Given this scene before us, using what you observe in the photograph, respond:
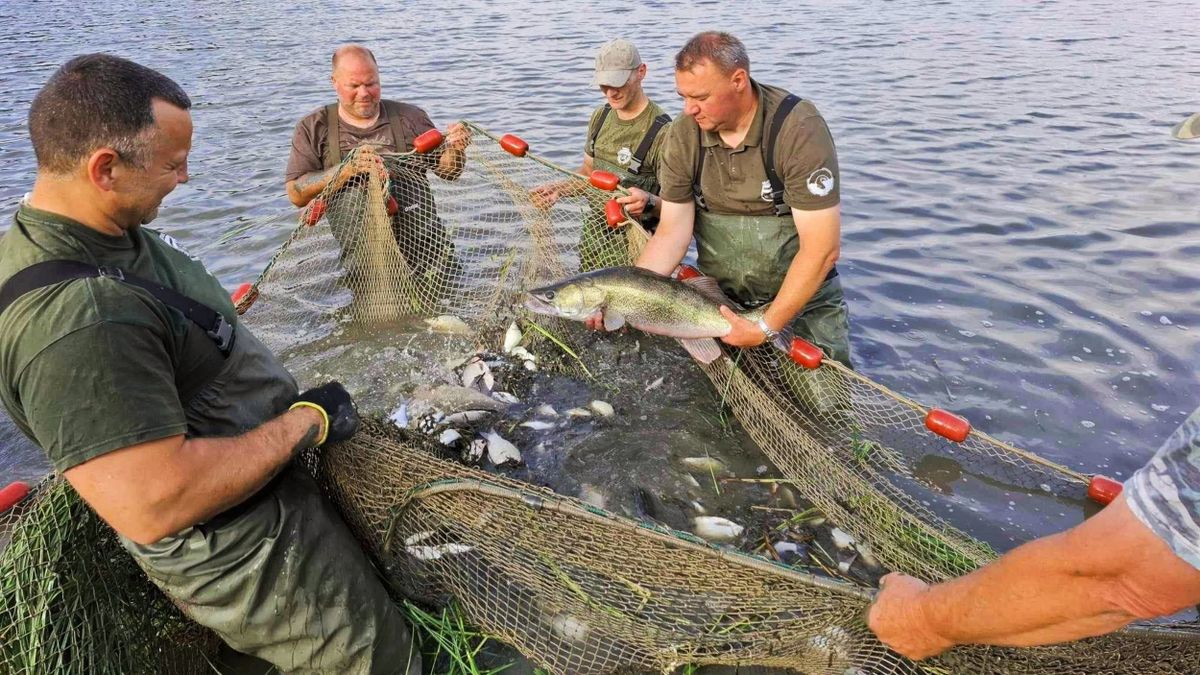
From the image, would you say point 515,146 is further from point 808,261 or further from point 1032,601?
point 1032,601

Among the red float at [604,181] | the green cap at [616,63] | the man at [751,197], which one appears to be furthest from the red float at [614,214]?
the green cap at [616,63]

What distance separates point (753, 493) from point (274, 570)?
2536mm

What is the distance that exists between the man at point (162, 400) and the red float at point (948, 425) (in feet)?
8.60

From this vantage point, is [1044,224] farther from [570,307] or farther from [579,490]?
[579,490]

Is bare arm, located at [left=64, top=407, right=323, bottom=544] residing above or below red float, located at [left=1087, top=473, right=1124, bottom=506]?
above

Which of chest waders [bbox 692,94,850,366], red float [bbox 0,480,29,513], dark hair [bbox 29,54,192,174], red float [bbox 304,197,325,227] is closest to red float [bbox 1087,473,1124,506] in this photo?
chest waders [bbox 692,94,850,366]

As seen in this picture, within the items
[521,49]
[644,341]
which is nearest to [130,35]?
[521,49]

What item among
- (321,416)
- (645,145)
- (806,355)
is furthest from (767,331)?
(321,416)

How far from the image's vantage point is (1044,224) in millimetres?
7887

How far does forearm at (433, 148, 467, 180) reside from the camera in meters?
5.93

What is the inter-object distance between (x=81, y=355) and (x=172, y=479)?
1.44 feet

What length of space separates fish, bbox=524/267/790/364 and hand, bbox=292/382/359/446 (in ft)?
6.63

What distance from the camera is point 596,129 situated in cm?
686

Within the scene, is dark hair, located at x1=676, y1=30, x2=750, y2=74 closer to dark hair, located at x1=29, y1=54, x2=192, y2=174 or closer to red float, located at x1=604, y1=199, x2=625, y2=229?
red float, located at x1=604, y1=199, x2=625, y2=229
